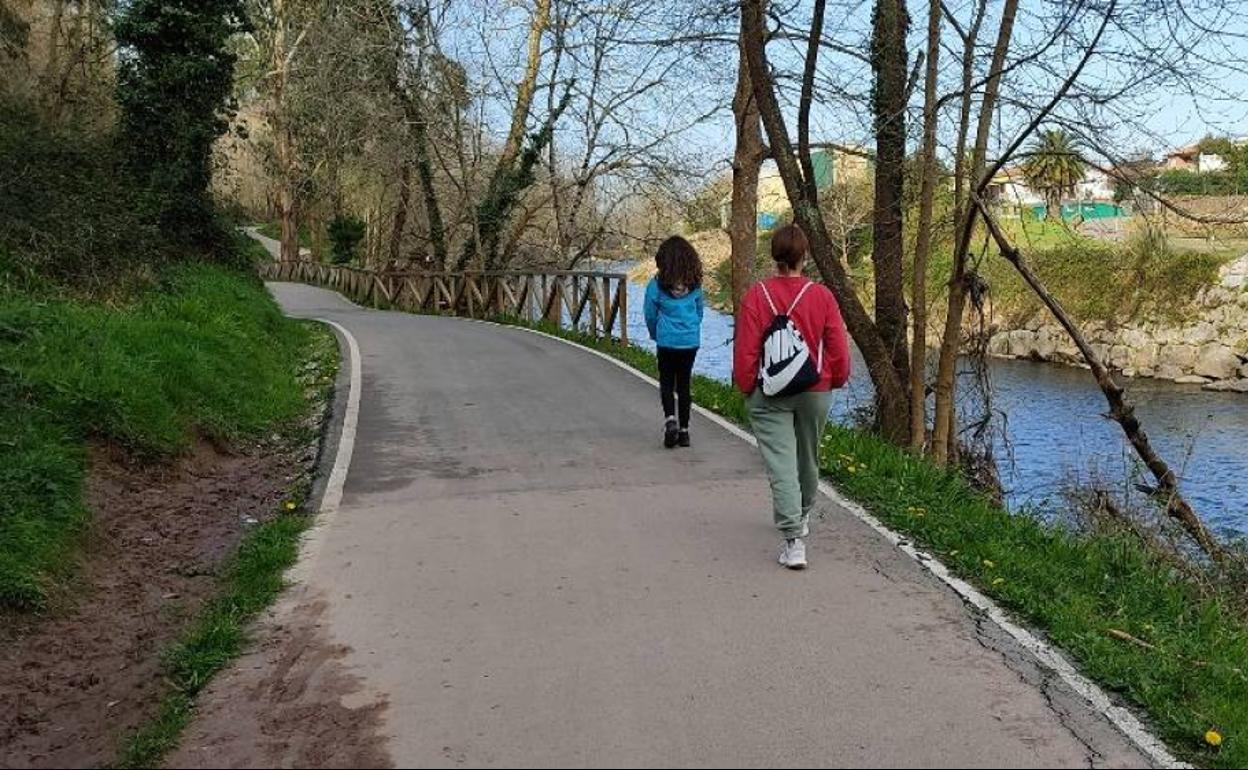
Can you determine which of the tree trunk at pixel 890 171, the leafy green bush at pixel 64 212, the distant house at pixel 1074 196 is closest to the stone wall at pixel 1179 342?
the distant house at pixel 1074 196

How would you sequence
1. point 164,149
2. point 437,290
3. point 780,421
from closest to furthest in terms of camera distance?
point 780,421, point 164,149, point 437,290

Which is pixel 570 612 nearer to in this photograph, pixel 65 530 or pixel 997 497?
pixel 65 530

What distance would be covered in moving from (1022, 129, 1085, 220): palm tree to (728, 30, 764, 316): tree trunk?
192 inches

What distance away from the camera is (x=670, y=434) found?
8.65 metres

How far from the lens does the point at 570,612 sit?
197 inches

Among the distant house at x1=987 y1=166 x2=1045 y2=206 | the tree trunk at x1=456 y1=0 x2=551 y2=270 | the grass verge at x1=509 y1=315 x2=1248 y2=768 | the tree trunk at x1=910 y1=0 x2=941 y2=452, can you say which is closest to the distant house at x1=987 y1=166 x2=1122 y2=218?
the distant house at x1=987 y1=166 x2=1045 y2=206

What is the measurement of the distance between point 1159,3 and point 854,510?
4818mm

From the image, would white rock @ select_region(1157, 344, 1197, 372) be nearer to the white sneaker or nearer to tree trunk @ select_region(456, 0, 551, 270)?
tree trunk @ select_region(456, 0, 551, 270)

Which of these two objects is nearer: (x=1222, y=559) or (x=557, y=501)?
(x=557, y=501)

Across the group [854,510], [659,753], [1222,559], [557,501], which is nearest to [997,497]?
[1222,559]

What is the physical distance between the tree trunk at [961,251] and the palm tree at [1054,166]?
18.4 inches

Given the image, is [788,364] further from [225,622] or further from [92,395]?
[92,395]

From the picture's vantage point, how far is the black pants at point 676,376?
334 inches

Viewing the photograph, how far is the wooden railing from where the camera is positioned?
18125mm
